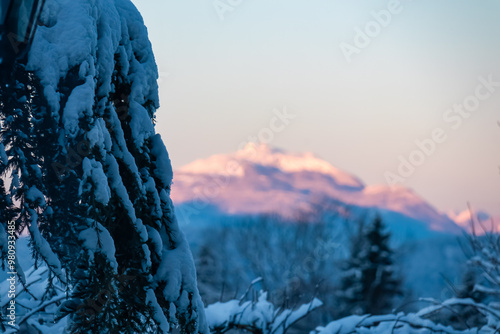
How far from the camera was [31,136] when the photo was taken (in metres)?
2.46

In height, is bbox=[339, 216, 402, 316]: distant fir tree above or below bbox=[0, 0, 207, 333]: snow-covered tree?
below

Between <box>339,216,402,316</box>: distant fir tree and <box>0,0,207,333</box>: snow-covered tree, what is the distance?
69.7 ft

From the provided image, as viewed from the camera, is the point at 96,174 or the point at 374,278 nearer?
the point at 96,174

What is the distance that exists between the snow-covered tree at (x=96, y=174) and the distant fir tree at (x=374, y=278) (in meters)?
21.3

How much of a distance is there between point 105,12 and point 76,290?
4.53 ft

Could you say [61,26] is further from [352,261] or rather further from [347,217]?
[347,217]

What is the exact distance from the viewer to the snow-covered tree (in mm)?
2398

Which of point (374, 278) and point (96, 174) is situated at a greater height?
point (96, 174)

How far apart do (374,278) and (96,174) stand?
73.6 feet

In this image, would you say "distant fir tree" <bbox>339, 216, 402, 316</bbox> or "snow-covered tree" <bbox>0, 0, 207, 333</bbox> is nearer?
"snow-covered tree" <bbox>0, 0, 207, 333</bbox>

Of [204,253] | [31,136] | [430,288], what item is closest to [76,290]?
[31,136]

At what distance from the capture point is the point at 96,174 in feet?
7.72

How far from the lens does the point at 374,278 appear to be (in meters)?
23.4

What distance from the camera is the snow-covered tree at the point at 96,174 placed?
2398mm
